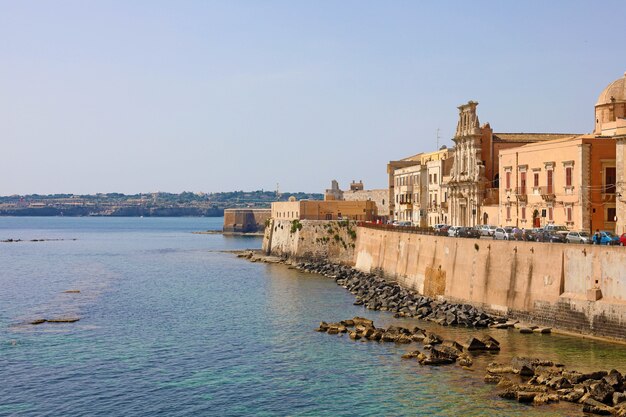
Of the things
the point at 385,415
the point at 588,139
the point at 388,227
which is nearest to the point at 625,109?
the point at 588,139

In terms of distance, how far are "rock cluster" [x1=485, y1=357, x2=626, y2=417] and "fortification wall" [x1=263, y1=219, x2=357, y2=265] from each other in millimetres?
43331

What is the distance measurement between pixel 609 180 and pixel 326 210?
43.2 meters

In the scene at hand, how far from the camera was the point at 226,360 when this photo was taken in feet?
110

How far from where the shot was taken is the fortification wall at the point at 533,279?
110 ft

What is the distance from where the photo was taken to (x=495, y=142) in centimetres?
6406

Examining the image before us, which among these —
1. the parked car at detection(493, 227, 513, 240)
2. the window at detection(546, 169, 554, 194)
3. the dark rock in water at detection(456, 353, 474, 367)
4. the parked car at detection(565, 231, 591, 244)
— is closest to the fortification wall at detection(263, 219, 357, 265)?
the window at detection(546, 169, 554, 194)

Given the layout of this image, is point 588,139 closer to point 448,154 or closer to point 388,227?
point 388,227

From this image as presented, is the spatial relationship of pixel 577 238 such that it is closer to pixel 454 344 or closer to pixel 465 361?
pixel 454 344

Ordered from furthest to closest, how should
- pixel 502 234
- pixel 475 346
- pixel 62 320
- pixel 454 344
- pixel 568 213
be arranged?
pixel 568 213
pixel 502 234
pixel 62 320
pixel 454 344
pixel 475 346

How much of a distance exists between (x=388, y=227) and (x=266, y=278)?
36.6ft

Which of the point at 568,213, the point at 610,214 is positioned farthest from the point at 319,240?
the point at 610,214

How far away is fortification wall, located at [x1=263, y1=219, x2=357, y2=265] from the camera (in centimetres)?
7419

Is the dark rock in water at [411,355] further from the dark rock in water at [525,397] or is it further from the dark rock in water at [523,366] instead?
the dark rock in water at [525,397]

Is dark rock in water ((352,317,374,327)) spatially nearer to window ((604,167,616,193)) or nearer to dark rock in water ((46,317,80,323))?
dark rock in water ((46,317,80,323))
